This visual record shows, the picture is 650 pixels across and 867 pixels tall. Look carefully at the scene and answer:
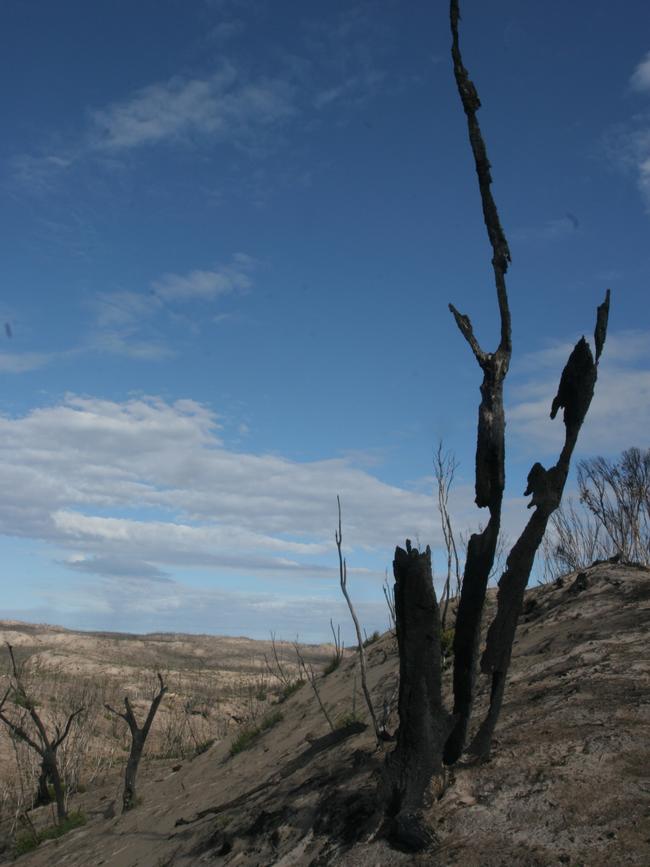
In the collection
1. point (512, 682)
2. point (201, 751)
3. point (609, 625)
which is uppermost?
point (609, 625)

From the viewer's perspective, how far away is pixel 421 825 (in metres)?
4.90

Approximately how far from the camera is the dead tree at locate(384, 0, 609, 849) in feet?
17.8

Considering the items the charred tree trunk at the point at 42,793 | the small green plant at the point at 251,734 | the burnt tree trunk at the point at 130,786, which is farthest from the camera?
the charred tree trunk at the point at 42,793

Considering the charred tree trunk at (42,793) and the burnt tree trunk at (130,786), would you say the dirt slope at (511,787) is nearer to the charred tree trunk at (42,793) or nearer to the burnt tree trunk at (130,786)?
the burnt tree trunk at (130,786)

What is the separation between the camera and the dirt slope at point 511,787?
4543mm

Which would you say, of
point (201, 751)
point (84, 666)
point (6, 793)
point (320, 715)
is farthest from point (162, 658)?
point (320, 715)

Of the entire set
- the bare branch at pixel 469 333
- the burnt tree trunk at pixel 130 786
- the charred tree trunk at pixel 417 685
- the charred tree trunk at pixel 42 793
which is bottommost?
the charred tree trunk at pixel 42 793

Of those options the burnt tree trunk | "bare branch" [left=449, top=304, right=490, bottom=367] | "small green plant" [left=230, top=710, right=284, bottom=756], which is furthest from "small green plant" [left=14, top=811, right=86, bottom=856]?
"bare branch" [left=449, top=304, right=490, bottom=367]

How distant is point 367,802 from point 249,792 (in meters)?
2.95

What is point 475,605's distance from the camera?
5684 mm

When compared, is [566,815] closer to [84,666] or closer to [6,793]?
[6,793]

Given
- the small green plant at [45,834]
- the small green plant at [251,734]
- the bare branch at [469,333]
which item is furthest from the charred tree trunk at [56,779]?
the bare branch at [469,333]

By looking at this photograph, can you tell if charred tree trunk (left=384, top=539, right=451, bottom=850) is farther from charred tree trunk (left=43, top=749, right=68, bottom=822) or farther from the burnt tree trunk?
charred tree trunk (left=43, top=749, right=68, bottom=822)

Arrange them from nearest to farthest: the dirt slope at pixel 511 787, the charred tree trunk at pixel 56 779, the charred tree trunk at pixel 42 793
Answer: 1. the dirt slope at pixel 511 787
2. the charred tree trunk at pixel 56 779
3. the charred tree trunk at pixel 42 793
